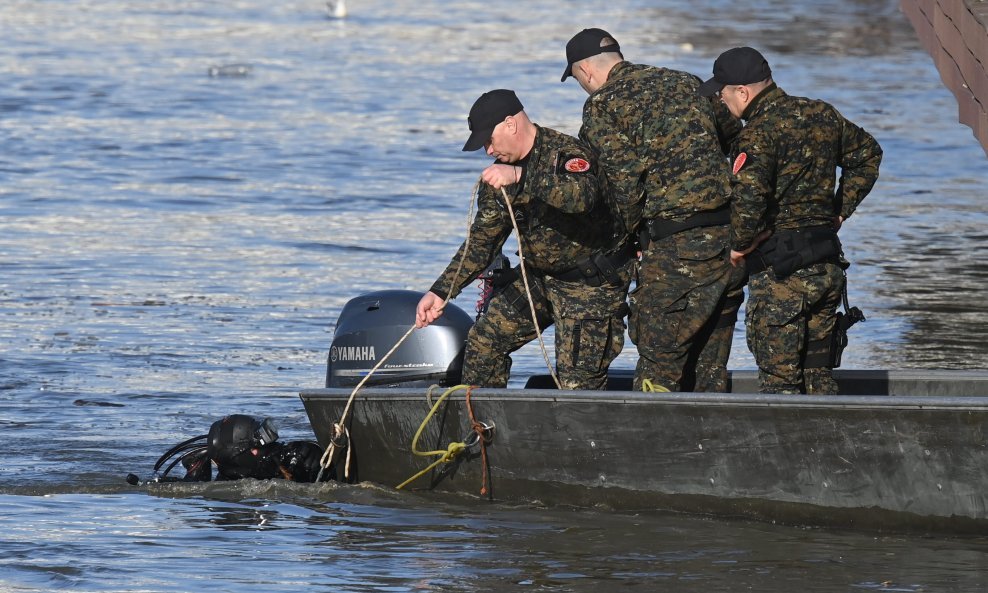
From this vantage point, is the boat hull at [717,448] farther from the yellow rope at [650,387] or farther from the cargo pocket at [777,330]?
the cargo pocket at [777,330]

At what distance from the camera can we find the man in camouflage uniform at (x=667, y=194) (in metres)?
7.69

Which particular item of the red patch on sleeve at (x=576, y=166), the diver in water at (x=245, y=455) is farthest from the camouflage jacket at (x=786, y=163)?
the diver in water at (x=245, y=455)

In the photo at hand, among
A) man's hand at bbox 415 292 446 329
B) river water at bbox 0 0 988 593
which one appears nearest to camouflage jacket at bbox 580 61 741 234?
man's hand at bbox 415 292 446 329

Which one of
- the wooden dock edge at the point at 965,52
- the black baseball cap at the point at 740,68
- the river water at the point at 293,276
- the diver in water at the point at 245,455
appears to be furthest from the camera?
the wooden dock edge at the point at 965,52

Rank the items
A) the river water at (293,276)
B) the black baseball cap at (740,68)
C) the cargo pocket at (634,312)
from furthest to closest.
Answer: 1. the cargo pocket at (634,312)
2. the black baseball cap at (740,68)
3. the river water at (293,276)

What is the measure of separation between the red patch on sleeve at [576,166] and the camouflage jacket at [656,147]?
0.41 meters

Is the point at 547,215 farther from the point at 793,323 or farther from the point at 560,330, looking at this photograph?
the point at 793,323

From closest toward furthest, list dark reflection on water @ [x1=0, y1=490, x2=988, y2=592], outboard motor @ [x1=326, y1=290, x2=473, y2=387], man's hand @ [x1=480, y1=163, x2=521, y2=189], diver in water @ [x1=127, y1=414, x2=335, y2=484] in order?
dark reflection on water @ [x1=0, y1=490, x2=988, y2=592]
man's hand @ [x1=480, y1=163, x2=521, y2=189]
diver in water @ [x1=127, y1=414, x2=335, y2=484]
outboard motor @ [x1=326, y1=290, x2=473, y2=387]

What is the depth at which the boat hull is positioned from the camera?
6840 millimetres

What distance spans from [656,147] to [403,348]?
1568 mm

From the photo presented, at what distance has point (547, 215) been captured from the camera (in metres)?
7.61

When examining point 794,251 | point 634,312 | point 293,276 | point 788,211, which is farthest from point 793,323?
point 293,276

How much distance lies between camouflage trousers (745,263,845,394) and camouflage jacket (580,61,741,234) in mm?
467

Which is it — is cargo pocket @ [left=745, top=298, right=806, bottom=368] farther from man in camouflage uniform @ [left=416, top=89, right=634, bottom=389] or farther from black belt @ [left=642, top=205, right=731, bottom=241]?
man in camouflage uniform @ [left=416, top=89, right=634, bottom=389]
